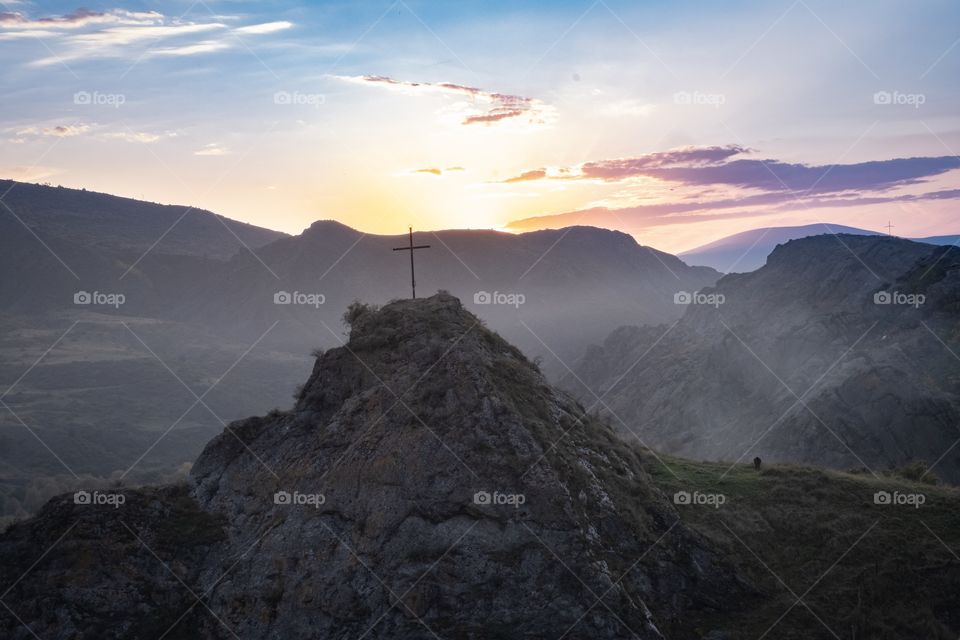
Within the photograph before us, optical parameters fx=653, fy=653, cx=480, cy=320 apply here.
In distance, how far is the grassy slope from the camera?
1714 cm

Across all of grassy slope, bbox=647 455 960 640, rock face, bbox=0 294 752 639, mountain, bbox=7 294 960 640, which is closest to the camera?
rock face, bbox=0 294 752 639

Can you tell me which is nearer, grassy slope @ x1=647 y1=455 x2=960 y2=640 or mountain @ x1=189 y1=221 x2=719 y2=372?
grassy slope @ x1=647 y1=455 x2=960 y2=640

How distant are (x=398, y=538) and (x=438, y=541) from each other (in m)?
1.05

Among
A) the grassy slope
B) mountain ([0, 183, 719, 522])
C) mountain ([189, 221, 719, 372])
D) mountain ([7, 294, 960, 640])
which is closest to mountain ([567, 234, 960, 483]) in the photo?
mountain ([0, 183, 719, 522])

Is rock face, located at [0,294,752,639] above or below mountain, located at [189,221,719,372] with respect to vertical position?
below

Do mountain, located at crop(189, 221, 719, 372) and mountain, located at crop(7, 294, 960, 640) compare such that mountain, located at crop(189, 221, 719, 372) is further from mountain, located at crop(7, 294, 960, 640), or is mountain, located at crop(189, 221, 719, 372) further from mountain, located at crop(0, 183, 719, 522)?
mountain, located at crop(7, 294, 960, 640)

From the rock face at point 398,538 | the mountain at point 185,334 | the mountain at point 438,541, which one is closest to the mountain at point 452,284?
the mountain at point 185,334

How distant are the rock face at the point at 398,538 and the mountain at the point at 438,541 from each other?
2.1 inches

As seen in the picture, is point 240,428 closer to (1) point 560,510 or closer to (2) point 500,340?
(2) point 500,340

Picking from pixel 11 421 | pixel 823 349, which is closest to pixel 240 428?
pixel 823 349

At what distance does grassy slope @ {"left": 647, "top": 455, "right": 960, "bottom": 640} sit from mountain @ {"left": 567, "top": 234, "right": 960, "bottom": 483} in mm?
30289

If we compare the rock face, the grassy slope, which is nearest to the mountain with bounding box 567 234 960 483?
the grassy slope

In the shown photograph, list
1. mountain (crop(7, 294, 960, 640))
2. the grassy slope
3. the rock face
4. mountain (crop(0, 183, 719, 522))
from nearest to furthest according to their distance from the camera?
the rock face < mountain (crop(7, 294, 960, 640)) < the grassy slope < mountain (crop(0, 183, 719, 522))

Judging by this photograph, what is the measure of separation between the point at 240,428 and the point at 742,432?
57.3 m
